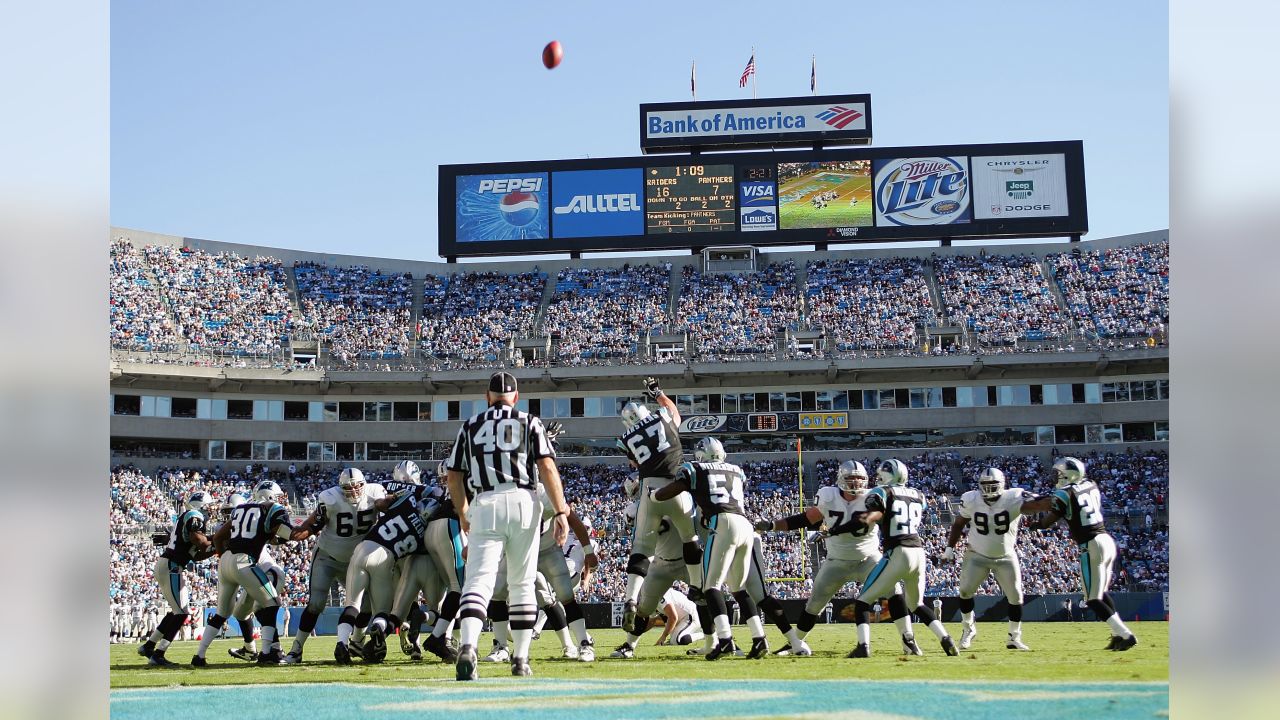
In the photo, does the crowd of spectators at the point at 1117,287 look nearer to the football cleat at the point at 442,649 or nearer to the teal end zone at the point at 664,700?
the football cleat at the point at 442,649

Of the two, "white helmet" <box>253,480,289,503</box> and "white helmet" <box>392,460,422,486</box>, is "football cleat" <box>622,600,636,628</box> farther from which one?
"white helmet" <box>253,480,289,503</box>

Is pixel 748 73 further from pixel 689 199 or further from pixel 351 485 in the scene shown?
pixel 351 485

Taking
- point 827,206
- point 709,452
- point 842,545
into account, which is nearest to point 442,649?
point 709,452

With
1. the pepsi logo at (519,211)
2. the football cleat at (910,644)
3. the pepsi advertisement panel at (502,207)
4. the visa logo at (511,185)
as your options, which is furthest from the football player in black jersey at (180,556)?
the visa logo at (511,185)

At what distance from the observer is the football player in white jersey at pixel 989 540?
15156 mm

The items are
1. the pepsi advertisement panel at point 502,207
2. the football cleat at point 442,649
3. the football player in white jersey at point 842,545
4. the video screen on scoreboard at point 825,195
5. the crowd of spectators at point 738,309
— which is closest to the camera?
the football cleat at point 442,649

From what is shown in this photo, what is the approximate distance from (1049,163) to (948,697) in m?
51.5

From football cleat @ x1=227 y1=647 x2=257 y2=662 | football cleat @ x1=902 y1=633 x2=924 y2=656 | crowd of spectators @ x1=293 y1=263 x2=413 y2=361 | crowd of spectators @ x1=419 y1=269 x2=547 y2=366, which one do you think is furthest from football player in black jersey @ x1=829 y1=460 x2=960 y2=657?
crowd of spectators @ x1=293 y1=263 x2=413 y2=361

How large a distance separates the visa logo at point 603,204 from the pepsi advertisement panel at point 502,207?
1.27 metres

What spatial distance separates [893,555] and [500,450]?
18.5 feet

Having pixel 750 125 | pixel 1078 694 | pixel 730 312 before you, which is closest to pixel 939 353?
pixel 730 312

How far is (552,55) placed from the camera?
75.5 feet
